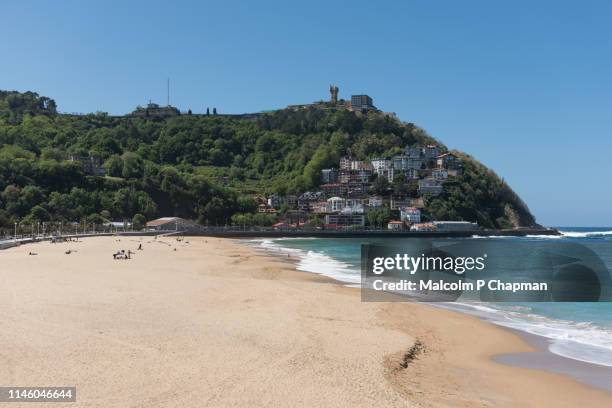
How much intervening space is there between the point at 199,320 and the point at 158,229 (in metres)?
86.9

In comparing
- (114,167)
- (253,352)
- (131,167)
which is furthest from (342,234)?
(253,352)

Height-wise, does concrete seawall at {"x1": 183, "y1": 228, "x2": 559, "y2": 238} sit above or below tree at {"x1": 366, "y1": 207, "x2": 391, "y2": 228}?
below

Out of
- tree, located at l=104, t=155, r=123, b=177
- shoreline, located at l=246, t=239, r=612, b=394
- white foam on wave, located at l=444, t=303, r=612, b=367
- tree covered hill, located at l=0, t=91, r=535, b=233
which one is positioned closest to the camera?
shoreline, located at l=246, t=239, r=612, b=394

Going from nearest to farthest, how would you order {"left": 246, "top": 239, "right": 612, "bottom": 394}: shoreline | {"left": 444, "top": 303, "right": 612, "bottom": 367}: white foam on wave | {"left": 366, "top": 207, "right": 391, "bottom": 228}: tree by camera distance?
{"left": 246, "top": 239, "right": 612, "bottom": 394}: shoreline
{"left": 444, "top": 303, "right": 612, "bottom": 367}: white foam on wave
{"left": 366, "top": 207, "right": 391, "bottom": 228}: tree

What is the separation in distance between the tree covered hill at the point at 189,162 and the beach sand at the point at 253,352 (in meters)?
65.0

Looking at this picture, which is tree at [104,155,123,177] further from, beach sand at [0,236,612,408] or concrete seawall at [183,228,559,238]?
beach sand at [0,236,612,408]

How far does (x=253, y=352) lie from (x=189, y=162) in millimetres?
158122

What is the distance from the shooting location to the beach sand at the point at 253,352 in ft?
27.3

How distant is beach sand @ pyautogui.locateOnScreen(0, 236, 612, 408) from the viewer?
8320 millimetres

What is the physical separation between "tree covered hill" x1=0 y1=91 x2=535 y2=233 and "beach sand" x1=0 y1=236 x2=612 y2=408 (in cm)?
6503

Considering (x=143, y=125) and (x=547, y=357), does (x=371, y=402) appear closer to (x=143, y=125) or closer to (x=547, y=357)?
(x=547, y=357)

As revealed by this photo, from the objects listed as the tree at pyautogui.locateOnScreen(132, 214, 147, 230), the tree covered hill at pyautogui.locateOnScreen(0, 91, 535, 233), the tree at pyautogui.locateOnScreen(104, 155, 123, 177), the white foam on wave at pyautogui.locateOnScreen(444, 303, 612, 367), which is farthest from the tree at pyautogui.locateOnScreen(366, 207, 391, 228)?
the white foam on wave at pyautogui.locateOnScreen(444, 303, 612, 367)

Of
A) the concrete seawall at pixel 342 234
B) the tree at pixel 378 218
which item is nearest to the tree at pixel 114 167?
the concrete seawall at pixel 342 234

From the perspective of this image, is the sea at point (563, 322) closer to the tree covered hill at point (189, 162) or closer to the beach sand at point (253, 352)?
the beach sand at point (253, 352)
